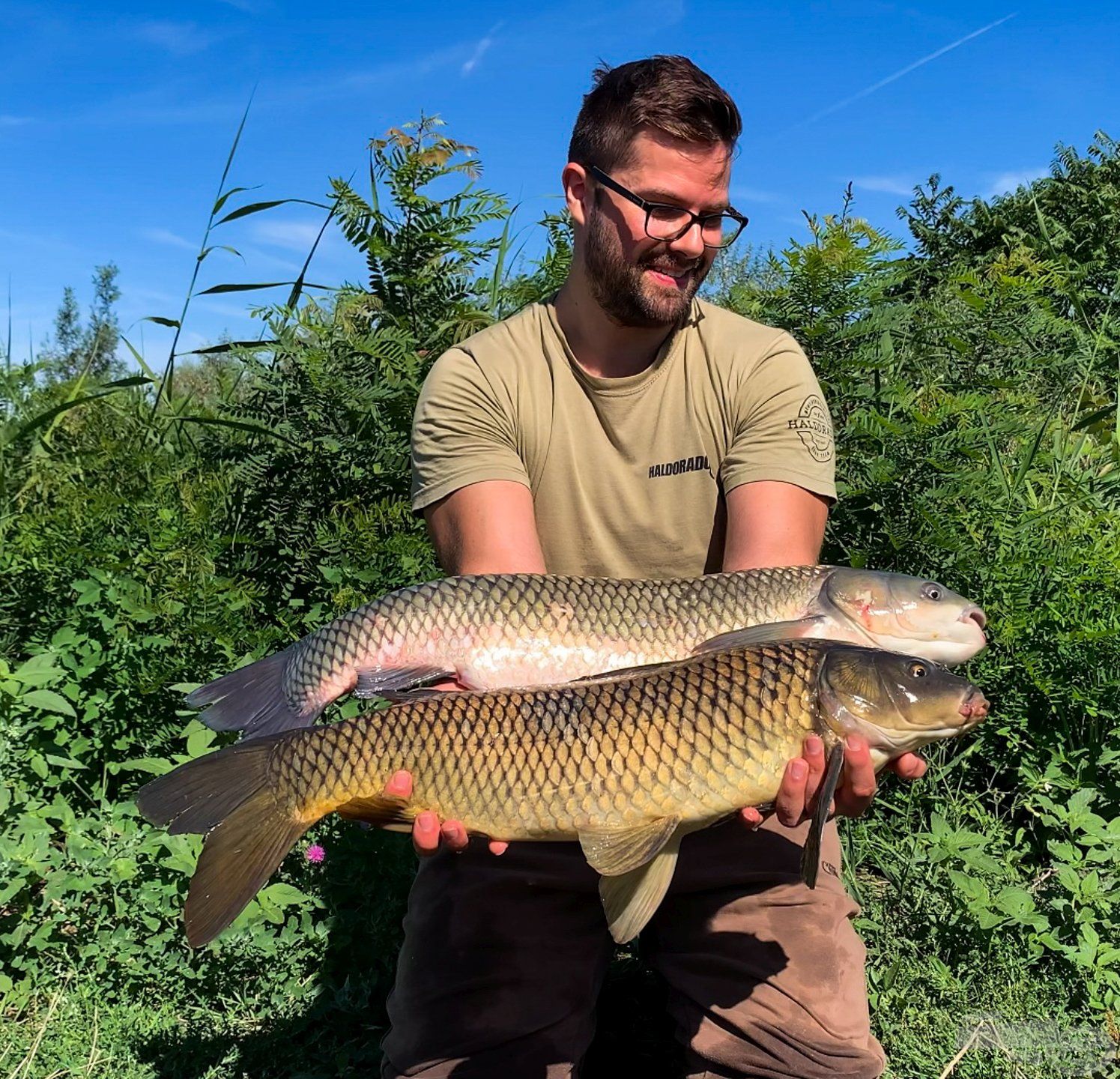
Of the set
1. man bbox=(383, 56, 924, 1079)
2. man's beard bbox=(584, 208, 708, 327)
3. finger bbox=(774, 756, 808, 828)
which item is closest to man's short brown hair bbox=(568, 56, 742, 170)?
man bbox=(383, 56, 924, 1079)

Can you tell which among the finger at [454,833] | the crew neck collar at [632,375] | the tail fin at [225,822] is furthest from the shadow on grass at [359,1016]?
the crew neck collar at [632,375]

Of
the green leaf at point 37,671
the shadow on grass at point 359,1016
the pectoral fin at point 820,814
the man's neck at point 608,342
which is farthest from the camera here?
the green leaf at point 37,671

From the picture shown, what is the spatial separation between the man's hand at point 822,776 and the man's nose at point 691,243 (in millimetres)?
1138

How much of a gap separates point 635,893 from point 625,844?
0.32 ft

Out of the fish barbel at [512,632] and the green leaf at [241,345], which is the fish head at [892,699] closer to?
the fish barbel at [512,632]

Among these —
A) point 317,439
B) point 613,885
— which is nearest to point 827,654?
point 613,885

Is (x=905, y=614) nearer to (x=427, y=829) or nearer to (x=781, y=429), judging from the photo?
(x=781, y=429)

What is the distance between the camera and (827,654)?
149cm

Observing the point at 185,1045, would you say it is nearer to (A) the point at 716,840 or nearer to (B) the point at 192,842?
(B) the point at 192,842

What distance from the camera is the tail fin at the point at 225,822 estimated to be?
1481 mm

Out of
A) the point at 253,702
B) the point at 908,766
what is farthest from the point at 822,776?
the point at 253,702

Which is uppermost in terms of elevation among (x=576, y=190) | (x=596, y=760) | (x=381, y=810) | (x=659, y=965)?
(x=576, y=190)

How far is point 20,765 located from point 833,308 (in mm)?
2266

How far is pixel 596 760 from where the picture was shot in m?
1.48
